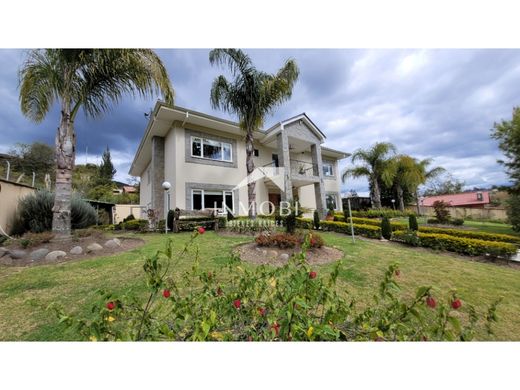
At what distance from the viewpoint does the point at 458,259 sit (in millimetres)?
5566

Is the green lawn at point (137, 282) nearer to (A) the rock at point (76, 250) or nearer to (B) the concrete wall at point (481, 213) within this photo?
(A) the rock at point (76, 250)

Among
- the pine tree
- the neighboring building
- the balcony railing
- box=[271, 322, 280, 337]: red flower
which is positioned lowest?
box=[271, 322, 280, 337]: red flower

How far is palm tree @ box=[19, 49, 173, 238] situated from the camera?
16.6 feet

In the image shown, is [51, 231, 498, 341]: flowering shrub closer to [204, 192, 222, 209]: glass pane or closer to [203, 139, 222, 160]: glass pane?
[204, 192, 222, 209]: glass pane

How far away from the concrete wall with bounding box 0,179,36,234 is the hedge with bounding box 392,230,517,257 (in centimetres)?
1412

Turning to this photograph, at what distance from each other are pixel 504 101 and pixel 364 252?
4830mm

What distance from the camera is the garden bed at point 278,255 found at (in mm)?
4707

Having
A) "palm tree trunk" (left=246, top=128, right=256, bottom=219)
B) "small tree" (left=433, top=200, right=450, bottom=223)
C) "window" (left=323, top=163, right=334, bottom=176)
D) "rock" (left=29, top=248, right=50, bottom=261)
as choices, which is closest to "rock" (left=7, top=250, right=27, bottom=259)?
"rock" (left=29, top=248, right=50, bottom=261)

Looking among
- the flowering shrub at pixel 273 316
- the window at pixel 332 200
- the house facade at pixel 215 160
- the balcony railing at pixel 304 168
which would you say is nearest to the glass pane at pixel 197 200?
the house facade at pixel 215 160

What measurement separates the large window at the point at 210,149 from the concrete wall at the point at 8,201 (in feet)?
22.2

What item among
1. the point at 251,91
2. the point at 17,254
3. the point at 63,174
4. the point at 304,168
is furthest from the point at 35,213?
the point at 304,168
